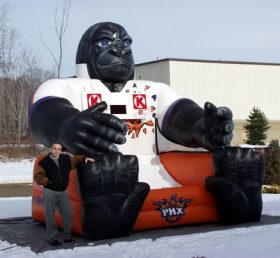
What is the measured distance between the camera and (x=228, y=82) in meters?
30.5

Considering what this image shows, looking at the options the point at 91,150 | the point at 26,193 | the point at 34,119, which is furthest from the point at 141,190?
the point at 26,193

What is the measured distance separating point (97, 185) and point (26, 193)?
717 cm

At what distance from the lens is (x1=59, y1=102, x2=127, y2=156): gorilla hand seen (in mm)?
4594

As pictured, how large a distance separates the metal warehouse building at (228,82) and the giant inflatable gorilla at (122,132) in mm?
22241

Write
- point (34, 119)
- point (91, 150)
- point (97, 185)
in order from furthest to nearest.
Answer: point (34, 119) → point (97, 185) → point (91, 150)

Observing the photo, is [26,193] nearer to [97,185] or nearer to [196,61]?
[97,185]

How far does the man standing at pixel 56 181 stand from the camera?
5094mm

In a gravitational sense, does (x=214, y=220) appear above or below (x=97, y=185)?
below

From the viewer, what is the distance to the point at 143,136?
6.36 m

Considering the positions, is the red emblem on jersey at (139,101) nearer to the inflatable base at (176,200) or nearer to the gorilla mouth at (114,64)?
the gorilla mouth at (114,64)

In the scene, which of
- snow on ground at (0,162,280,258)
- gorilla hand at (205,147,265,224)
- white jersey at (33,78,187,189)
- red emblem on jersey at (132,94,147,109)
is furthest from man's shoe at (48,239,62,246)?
red emblem on jersey at (132,94,147,109)

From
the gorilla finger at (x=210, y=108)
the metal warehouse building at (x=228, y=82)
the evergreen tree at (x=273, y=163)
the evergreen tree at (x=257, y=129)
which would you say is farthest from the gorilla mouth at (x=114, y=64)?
the metal warehouse building at (x=228, y=82)

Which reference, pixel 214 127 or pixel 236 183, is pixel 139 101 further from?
pixel 236 183

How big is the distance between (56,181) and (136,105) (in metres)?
1.57
